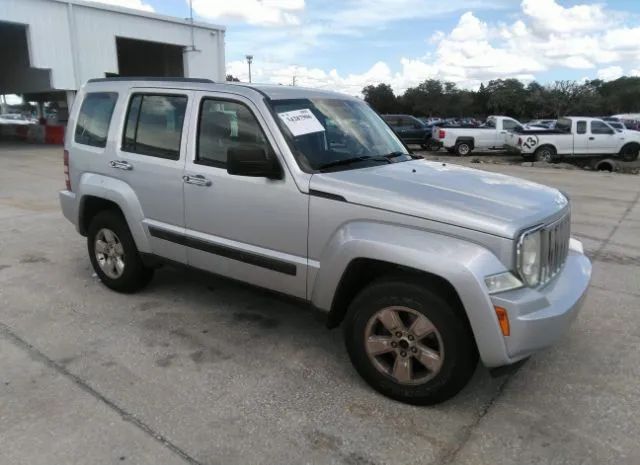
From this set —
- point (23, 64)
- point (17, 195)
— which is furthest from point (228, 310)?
point (23, 64)

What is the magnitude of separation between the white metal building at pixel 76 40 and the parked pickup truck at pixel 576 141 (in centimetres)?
1835

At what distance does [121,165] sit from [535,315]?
3.33 meters

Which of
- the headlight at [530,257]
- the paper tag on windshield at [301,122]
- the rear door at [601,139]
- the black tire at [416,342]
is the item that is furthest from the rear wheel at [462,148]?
the black tire at [416,342]

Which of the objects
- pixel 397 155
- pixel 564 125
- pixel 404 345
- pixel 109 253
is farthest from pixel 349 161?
pixel 564 125

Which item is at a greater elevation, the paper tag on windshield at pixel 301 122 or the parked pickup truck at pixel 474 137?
the paper tag on windshield at pixel 301 122

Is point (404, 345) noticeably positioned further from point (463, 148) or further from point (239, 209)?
point (463, 148)

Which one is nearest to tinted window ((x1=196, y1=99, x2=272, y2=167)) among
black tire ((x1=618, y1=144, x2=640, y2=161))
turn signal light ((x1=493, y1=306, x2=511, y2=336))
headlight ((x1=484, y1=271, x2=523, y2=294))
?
headlight ((x1=484, y1=271, x2=523, y2=294))

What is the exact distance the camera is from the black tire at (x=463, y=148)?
2161 centimetres

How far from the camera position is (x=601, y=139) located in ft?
63.0

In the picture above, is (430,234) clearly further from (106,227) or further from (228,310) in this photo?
(106,227)

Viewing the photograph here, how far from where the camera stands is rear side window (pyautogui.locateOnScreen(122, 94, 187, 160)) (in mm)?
4004

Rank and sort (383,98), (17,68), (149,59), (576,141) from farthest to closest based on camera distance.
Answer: (383,98) < (149,59) < (17,68) < (576,141)

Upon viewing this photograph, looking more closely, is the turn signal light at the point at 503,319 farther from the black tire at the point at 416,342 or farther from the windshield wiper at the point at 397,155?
the windshield wiper at the point at 397,155

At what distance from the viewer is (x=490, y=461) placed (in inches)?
103
